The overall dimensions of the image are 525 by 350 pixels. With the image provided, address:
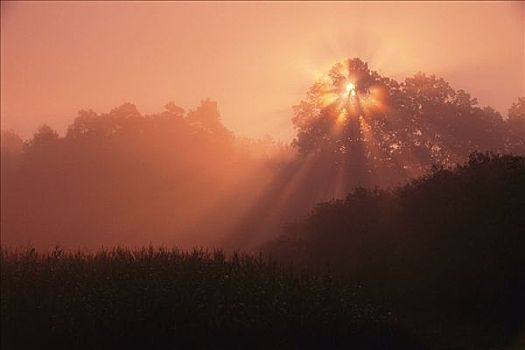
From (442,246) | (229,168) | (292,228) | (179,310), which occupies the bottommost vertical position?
(179,310)

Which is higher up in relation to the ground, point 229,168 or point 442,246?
point 229,168

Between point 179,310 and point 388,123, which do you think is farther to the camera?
point 388,123

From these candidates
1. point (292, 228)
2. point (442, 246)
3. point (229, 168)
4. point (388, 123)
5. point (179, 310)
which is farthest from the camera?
point (229, 168)

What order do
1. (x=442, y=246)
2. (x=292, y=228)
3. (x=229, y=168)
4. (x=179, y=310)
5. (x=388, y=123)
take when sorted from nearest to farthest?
(x=179, y=310), (x=442, y=246), (x=292, y=228), (x=388, y=123), (x=229, y=168)

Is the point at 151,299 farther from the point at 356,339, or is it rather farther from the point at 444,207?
the point at 444,207

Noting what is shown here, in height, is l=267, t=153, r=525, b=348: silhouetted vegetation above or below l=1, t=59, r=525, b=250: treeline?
below

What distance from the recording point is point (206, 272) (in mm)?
16578

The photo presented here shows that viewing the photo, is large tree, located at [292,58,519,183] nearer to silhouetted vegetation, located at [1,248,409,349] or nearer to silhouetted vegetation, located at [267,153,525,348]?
silhouetted vegetation, located at [267,153,525,348]

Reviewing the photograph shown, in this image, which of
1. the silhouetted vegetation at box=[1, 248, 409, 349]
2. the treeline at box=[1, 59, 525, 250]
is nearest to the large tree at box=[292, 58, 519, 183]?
the treeline at box=[1, 59, 525, 250]

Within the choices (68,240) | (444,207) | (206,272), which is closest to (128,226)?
(68,240)

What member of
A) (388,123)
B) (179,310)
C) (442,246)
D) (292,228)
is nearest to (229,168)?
(388,123)

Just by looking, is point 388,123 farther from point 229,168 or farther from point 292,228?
point 292,228

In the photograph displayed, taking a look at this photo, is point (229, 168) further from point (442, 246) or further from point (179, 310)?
point (179, 310)

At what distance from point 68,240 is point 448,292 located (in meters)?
49.7
